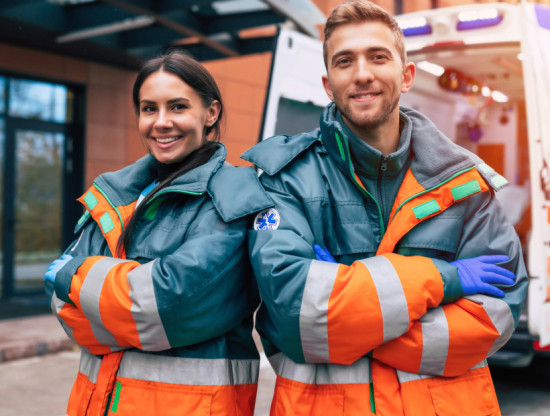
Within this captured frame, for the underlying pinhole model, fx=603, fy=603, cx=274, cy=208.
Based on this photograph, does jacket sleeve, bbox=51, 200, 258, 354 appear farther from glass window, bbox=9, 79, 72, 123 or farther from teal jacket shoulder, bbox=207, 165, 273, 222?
glass window, bbox=9, 79, 72, 123

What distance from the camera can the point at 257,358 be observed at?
1943 millimetres

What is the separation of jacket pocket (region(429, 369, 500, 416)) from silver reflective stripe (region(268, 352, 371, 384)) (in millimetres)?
188

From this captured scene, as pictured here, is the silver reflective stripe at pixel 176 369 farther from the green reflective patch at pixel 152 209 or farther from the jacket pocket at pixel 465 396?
the jacket pocket at pixel 465 396

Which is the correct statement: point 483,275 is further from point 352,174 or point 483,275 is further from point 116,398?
point 116,398

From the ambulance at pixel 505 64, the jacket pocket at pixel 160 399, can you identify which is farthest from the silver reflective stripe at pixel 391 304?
the ambulance at pixel 505 64

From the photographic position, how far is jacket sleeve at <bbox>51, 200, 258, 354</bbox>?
1670 mm

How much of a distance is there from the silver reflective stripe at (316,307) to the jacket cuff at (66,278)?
2.38 ft

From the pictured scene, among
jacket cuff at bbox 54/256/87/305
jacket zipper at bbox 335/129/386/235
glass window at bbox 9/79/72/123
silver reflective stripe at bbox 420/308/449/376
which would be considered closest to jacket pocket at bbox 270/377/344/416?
silver reflective stripe at bbox 420/308/449/376

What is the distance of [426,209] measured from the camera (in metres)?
1.71

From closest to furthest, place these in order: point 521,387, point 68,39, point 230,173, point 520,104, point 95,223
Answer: point 230,173 → point 95,223 → point 521,387 → point 68,39 → point 520,104

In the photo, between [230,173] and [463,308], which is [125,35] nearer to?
[230,173]

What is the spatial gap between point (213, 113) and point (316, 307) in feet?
3.06

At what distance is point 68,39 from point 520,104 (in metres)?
6.22

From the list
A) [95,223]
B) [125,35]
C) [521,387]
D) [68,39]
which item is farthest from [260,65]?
[95,223]
